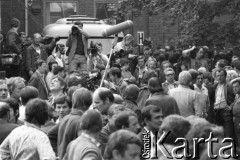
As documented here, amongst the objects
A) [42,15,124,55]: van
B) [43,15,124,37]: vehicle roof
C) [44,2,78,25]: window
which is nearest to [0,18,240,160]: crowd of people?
[42,15,124,55]: van

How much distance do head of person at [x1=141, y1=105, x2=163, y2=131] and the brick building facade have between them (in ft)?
69.2

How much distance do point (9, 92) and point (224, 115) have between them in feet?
16.4

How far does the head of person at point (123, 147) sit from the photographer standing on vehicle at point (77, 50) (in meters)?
12.8

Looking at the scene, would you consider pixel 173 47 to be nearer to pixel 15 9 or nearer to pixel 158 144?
pixel 15 9

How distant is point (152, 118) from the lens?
418 inches

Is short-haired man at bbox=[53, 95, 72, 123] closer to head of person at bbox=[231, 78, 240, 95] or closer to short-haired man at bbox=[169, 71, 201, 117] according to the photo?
short-haired man at bbox=[169, 71, 201, 117]

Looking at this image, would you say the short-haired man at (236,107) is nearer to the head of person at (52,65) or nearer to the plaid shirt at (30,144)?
the head of person at (52,65)

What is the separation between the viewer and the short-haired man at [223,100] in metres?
17.3

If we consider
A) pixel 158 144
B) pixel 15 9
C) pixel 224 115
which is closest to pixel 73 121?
pixel 158 144

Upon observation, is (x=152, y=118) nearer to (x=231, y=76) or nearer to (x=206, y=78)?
(x=206, y=78)

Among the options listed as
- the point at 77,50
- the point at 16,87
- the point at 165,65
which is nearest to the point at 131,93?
the point at 16,87

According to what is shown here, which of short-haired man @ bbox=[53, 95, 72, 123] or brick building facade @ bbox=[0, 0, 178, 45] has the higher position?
brick building facade @ bbox=[0, 0, 178, 45]

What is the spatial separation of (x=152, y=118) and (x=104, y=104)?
84cm

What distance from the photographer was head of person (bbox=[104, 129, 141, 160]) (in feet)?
24.5
